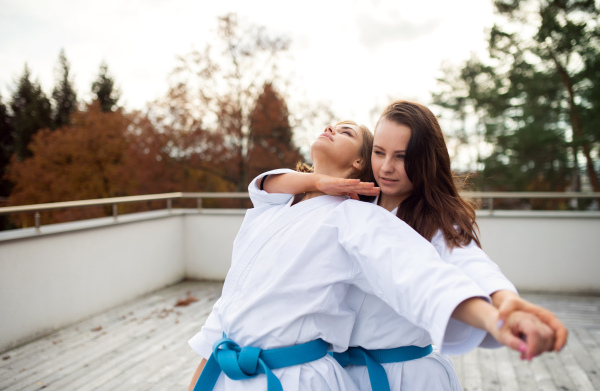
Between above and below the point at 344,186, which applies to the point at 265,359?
below

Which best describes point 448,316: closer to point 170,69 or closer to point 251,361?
point 251,361

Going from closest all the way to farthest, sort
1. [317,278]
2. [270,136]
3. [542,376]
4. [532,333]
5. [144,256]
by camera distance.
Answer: [532,333], [317,278], [542,376], [144,256], [270,136]

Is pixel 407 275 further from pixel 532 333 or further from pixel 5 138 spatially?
pixel 5 138

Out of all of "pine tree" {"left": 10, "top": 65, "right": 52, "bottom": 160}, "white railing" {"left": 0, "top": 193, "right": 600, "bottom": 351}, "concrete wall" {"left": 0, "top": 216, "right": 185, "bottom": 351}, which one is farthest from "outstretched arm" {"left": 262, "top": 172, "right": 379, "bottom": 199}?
"pine tree" {"left": 10, "top": 65, "right": 52, "bottom": 160}

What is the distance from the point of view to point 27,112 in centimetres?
2034

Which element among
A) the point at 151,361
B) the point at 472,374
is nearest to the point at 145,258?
the point at 151,361

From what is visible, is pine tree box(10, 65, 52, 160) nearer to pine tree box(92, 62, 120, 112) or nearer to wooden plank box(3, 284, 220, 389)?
pine tree box(92, 62, 120, 112)

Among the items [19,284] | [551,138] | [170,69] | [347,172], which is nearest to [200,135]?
[170,69]

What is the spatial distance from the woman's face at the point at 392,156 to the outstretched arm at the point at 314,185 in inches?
3.4

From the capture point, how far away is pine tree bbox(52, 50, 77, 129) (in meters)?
21.7

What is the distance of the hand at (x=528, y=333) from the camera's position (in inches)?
19.1

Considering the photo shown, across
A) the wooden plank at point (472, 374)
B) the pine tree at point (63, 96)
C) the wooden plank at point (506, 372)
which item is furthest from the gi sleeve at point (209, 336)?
the pine tree at point (63, 96)

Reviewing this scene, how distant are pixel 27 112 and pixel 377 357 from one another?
23909mm

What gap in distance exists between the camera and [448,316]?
2.06 feet
